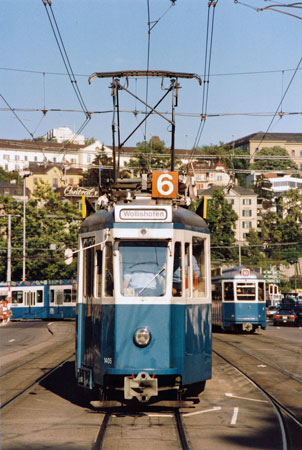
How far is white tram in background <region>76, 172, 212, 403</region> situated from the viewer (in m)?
10.9

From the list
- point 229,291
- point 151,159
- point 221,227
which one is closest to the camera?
point 229,291

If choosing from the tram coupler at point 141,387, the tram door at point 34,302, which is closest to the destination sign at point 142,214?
the tram coupler at point 141,387

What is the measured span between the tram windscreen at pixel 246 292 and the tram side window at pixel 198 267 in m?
23.6

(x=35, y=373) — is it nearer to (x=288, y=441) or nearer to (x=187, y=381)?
(x=187, y=381)

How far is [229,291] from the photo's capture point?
35.7 meters

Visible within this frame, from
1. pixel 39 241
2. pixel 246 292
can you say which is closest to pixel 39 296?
pixel 39 241

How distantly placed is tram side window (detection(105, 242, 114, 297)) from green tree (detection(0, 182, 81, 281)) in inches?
2264

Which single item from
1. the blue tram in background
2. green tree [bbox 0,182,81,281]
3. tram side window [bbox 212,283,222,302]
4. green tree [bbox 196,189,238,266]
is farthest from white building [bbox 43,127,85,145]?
tram side window [bbox 212,283,222,302]

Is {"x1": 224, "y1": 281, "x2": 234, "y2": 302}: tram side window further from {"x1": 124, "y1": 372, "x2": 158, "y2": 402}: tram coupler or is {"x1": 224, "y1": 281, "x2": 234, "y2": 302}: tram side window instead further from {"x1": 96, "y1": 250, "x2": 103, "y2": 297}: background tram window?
{"x1": 124, "y1": 372, "x2": 158, "y2": 402}: tram coupler

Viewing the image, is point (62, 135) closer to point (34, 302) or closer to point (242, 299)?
point (34, 302)

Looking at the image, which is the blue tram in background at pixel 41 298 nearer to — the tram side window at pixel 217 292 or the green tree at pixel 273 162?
the tram side window at pixel 217 292

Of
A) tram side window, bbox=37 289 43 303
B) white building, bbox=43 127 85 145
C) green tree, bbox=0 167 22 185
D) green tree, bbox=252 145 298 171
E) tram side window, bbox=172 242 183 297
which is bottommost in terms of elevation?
tram side window, bbox=172 242 183 297

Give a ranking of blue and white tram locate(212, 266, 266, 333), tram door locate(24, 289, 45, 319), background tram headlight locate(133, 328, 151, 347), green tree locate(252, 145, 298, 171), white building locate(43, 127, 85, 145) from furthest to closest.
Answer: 1. white building locate(43, 127, 85, 145)
2. green tree locate(252, 145, 298, 171)
3. tram door locate(24, 289, 45, 319)
4. blue and white tram locate(212, 266, 266, 333)
5. background tram headlight locate(133, 328, 151, 347)

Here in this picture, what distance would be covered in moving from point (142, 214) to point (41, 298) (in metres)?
46.1
